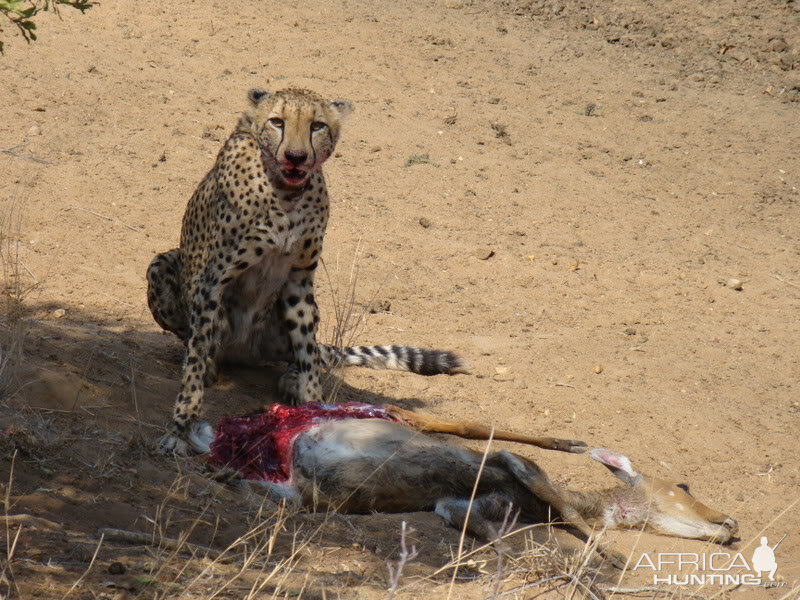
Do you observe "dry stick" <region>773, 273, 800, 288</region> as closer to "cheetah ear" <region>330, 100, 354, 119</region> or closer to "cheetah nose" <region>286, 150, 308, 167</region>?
"cheetah ear" <region>330, 100, 354, 119</region>

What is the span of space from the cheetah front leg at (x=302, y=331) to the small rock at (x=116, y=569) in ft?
6.77

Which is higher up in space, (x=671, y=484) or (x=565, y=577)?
(x=565, y=577)

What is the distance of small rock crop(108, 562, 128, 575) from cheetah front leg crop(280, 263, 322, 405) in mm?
2065

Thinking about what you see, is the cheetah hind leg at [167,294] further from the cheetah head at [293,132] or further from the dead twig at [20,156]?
the dead twig at [20,156]

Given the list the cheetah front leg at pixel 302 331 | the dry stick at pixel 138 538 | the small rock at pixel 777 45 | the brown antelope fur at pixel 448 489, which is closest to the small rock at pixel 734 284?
the brown antelope fur at pixel 448 489

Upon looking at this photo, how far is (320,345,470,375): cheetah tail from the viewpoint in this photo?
5691mm

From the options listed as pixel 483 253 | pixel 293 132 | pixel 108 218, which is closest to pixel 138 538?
pixel 293 132

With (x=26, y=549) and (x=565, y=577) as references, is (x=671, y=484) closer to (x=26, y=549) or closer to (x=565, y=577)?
(x=565, y=577)

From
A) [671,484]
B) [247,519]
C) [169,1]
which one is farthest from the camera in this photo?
[169,1]

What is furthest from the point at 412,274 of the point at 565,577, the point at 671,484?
the point at 565,577

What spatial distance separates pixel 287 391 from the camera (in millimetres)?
5199

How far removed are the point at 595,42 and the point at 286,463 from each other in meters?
7.98

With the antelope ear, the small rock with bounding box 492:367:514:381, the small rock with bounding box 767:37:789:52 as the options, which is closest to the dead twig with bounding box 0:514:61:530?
the antelope ear

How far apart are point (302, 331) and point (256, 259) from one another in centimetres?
47
